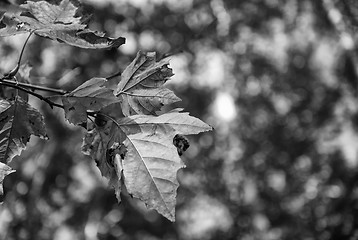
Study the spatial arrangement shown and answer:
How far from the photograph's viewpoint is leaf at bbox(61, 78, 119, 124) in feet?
2.53

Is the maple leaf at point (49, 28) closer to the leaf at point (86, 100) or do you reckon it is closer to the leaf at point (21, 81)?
the leaf at point (86, 100)

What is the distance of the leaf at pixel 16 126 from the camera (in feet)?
2.56

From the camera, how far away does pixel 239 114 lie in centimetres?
594

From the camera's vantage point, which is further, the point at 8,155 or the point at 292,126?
the point at 292,126

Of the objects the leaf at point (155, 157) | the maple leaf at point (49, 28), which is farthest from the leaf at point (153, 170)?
the maple leaf at point (49, 28)

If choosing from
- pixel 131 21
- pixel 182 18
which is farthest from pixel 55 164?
pixel 182 18

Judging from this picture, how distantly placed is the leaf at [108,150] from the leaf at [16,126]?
100 millimetres

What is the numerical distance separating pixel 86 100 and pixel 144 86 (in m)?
0.12

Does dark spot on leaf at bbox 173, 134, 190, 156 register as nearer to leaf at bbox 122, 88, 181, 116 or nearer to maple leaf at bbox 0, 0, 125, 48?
leaf at bbox 122, 88, 181, 116

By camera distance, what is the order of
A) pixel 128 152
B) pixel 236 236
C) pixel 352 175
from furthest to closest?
pixel 236 236, pixel 352 175, pixel 128 152

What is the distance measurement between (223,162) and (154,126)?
206 inches

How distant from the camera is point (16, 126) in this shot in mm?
796

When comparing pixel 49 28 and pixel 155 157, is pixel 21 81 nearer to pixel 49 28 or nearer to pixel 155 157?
pixel 49 28

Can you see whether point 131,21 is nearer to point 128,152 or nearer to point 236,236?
point 236,236
